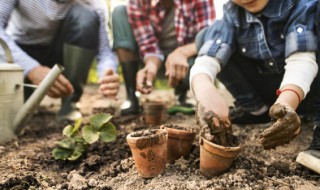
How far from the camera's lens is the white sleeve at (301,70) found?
1674mm

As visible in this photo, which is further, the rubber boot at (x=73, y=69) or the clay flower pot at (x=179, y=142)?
the rubber boot at (x=73, y=69)

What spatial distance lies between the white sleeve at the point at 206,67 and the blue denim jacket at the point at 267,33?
0.03 meters

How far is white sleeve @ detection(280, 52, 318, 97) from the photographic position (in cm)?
167

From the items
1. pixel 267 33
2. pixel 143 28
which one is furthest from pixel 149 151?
pixel 143 28

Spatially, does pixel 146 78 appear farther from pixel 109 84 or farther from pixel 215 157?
pixel 215 157

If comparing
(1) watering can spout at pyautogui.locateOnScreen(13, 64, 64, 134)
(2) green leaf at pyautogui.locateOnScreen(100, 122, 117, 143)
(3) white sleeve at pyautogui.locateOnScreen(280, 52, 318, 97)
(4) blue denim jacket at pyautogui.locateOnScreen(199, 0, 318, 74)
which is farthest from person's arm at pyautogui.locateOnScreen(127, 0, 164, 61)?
(3) white sleeve at pyautogui.locateOnScreen(280, 52, 318, 97)

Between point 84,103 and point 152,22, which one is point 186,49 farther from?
point 84,103

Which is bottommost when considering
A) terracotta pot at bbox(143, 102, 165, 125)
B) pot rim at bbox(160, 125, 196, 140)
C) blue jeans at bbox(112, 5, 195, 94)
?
→ terracotta pot at bbox(143, 102, 165, 125)

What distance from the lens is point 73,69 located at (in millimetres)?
2955

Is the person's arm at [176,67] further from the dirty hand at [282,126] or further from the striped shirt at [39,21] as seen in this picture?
the dirty hand at [282,126]

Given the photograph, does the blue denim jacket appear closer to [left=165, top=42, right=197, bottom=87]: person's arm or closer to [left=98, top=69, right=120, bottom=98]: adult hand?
[left=165, top=42, right=197, bottom=87]: person's arm

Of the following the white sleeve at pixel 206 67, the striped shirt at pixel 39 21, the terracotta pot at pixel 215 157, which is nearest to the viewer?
the terracotta pot at pixel 215 157

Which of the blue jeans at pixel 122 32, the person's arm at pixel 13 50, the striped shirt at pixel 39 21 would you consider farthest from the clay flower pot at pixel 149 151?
the blue jeans at pixel 122 32

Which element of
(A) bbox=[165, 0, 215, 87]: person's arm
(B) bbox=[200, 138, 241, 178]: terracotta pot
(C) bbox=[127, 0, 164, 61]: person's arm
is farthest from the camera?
(C) bbox=[127, 0, 164, 61]: person's arm
